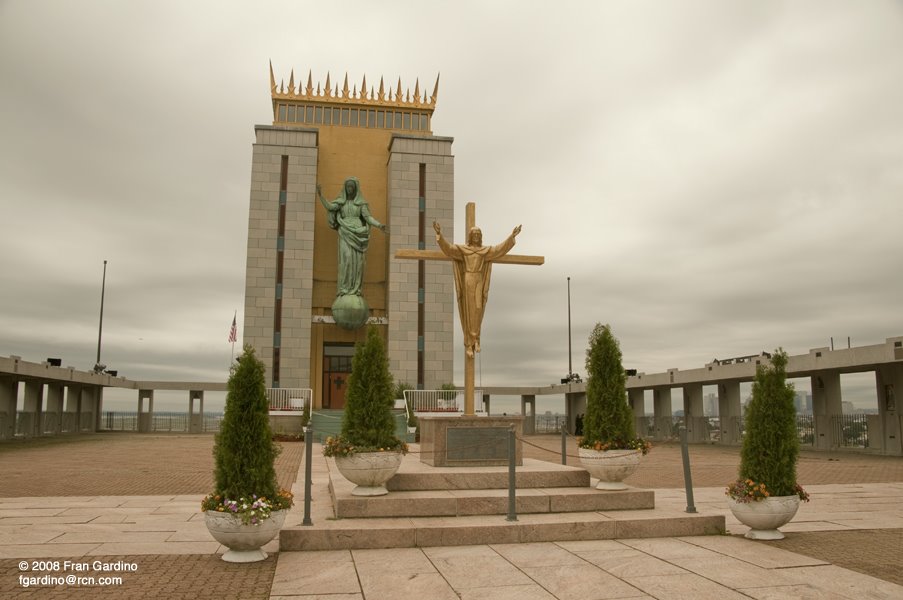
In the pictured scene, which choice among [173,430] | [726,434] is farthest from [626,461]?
[173,430]

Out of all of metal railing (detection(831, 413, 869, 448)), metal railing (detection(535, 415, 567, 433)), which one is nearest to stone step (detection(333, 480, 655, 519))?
metal railing (detection(831, 413, 869, 448))

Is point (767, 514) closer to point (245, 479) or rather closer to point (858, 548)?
point (858, 548)

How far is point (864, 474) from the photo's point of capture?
18.6 meters

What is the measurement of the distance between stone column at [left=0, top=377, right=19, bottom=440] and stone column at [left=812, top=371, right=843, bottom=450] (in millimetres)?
34612

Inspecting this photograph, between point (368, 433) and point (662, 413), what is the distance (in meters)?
34.7

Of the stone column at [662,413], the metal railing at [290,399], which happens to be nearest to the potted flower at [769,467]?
the metal railing at [290,399]

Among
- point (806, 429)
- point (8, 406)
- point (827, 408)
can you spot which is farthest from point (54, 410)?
point (827, 408)

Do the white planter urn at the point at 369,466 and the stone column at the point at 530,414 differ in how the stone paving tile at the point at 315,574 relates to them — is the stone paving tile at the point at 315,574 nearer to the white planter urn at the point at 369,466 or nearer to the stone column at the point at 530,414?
the white planter urn at the point at 369,466

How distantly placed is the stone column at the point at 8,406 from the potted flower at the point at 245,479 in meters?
28.7

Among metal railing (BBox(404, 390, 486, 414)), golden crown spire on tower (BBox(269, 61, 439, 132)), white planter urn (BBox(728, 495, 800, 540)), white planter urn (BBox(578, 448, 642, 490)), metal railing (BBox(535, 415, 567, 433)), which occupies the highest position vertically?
golden crown spire on tower (BBox(269, 61, 439, 132))

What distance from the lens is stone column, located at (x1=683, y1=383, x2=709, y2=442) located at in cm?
3753

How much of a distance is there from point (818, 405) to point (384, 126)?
2689 centimetres

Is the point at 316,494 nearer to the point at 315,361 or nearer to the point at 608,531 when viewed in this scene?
the point at 608,531

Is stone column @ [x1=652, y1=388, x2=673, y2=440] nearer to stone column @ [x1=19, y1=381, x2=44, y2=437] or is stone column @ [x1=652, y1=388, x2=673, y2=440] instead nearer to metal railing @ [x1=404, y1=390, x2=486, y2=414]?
metal railing @ [x1=404, y1=390, x2=486, y2=414]
